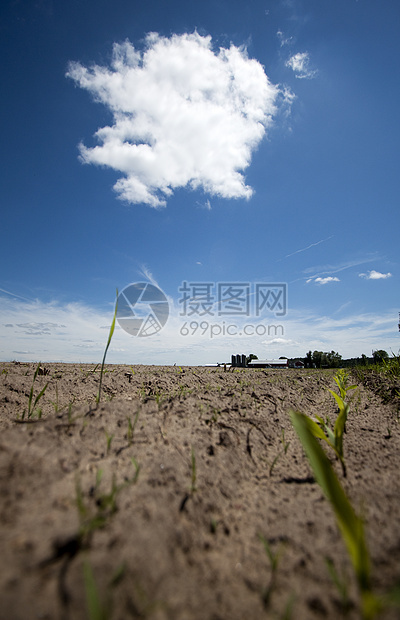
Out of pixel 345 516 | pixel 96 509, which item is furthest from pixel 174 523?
pixel 345 516

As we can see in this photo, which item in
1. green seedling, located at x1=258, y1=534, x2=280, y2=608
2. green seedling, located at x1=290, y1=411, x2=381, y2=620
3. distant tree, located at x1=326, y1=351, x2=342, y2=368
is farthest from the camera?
distant tree, located at x1=326, y1=351, x2=342, y2=368

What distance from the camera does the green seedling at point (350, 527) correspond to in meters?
0.62

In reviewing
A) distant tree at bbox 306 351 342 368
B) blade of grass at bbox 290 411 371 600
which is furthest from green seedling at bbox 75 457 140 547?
distant tree at bbox 306 351 342 368

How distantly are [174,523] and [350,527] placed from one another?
0.52m

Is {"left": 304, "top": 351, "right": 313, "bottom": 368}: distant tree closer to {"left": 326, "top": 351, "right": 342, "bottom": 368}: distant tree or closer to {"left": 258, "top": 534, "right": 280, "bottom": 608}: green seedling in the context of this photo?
{"left": 326, "top": 351, "right": 342, "bottom": 368}: distant tree

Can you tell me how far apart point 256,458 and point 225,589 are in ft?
2.83

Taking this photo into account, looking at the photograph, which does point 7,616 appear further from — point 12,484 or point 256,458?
point 256,458

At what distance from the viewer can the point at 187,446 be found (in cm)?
151

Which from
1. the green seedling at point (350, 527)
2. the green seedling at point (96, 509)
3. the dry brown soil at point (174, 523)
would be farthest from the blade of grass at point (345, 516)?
the green seedling at point (96, 509)

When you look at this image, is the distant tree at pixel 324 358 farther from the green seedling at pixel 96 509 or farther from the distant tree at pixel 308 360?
the green seedling at pixel 96 509

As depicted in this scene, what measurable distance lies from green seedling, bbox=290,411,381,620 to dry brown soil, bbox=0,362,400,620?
124 millimetres

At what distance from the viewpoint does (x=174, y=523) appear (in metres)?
0.95

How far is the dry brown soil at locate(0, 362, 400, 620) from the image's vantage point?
0.70 meters

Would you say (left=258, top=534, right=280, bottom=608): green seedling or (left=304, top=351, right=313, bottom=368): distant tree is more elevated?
(left=304, top=351, right=313, bottom=368): distant tree
